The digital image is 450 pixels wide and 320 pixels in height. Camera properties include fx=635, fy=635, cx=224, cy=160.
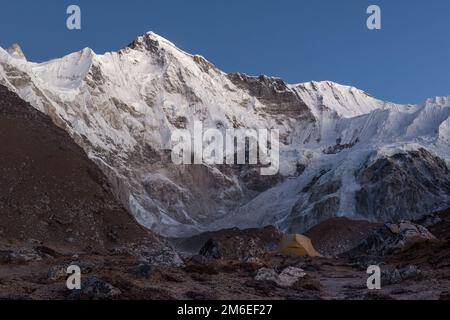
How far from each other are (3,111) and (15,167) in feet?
47.9

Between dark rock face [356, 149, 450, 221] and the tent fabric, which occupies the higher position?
→ dark rock face [356, 149, 450, 221]

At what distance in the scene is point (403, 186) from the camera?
18638 cm

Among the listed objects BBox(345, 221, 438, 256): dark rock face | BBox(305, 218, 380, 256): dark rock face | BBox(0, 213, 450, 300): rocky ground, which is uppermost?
BBox(305, 218, 380, 256): dark rock face

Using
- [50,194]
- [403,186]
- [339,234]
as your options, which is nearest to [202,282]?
[50,194]

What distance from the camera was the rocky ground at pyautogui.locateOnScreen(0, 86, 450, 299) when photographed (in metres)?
22.8

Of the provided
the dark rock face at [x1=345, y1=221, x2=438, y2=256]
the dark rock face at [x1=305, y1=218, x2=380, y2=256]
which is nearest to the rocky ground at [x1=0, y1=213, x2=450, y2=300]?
the dark rock face at [x1=345, y1=221, x2=438, y2=256]

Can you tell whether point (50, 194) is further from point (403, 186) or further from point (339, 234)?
point (403, 186)

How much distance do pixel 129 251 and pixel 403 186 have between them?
14603 centimetres

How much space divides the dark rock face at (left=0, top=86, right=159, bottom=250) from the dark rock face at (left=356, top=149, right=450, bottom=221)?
11366cm

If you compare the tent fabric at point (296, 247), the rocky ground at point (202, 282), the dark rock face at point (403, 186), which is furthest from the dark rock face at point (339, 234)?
the rocky ground at point (202, 282)

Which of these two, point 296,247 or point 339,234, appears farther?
point 339,234

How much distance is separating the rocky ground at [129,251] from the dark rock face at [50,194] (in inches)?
6.0

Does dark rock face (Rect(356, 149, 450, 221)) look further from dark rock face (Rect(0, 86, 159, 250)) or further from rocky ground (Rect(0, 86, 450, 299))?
dark rock face (Rect(0, 86, 159, 250))

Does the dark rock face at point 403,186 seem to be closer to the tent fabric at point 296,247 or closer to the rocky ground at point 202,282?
the tent fabric at point 296,247
